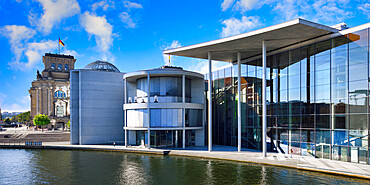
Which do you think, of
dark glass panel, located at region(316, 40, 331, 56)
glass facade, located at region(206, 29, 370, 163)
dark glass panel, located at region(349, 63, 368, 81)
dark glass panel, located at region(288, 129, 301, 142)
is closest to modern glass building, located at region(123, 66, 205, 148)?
glass facade, located at region(206, 29, 370, 163)

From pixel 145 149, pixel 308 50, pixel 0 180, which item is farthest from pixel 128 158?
pixel 308 50

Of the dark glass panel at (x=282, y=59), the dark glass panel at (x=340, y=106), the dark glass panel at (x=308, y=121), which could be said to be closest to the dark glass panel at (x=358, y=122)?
the dark glass panel at (x=340, y=106)

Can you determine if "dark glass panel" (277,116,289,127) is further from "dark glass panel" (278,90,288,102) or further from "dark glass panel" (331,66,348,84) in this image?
"dark glass panel" (331,66,348,84)

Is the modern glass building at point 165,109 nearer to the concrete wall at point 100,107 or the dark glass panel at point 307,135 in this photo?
the concrete wall at point 100,107

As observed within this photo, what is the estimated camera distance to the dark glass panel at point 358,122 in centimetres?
2227

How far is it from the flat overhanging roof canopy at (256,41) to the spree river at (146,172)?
12078 millimetres

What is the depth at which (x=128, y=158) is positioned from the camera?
30.1 m

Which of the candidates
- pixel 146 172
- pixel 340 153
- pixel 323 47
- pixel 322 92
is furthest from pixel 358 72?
pixel 146 172

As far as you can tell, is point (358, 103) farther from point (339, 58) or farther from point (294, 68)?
point (294, 68)

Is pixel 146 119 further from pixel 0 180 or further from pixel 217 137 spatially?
pixel 0 180

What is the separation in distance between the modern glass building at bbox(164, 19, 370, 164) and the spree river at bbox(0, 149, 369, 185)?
5.07 metres

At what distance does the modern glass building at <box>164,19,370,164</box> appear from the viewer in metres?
22.9

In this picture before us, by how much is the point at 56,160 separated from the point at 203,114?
19.2 m

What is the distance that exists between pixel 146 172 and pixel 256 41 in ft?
54.4
